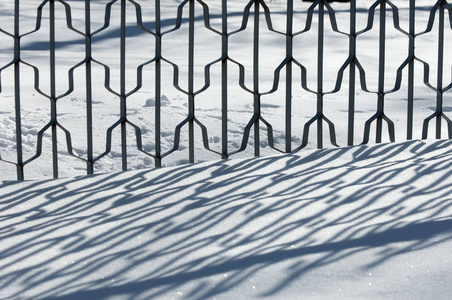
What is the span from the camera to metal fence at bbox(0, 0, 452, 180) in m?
2.73

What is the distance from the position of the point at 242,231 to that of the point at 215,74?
3424 millimetres

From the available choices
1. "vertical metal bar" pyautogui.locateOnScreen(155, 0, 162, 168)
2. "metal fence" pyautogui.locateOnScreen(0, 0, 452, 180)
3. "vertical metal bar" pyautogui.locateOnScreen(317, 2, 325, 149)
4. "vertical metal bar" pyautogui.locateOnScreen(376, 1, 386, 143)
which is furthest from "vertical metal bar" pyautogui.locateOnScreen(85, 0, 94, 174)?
"vertical metal bar" pyautogui.locateOnScreen(376, 1, 386, 143)

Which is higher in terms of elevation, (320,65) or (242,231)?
(320,65)

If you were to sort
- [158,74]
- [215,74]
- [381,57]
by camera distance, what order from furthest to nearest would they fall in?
1. [215,74]
2. [381,57]
3. [158,74]

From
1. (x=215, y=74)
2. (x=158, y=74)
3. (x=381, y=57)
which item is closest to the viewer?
(x=158, y=74)

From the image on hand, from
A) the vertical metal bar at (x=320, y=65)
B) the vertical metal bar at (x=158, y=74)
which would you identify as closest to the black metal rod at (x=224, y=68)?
the vertical metal bar at (x=158, y=74)

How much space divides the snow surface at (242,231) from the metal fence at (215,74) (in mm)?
296

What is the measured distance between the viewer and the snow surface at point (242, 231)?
1.57 meters

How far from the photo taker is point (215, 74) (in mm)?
5230

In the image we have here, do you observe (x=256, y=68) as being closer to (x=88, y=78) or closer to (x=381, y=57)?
(x=381, y=57)

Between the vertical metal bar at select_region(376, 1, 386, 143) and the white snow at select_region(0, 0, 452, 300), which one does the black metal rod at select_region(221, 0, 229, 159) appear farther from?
the vertical metal bar at select_region(376, 1, 386, 143)

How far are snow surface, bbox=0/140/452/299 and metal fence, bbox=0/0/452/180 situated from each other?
0.97 feet

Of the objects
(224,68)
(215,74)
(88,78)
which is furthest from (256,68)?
(215,74)

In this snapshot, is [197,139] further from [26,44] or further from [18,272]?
[26,44]
